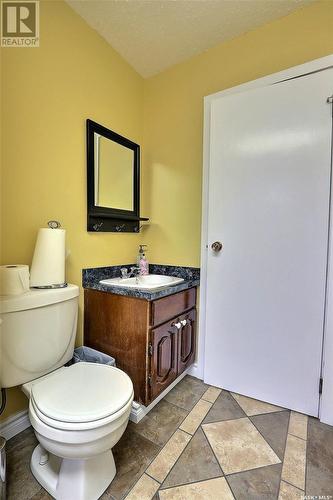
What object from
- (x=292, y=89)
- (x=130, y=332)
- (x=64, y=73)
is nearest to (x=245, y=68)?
(x=292, y=89)

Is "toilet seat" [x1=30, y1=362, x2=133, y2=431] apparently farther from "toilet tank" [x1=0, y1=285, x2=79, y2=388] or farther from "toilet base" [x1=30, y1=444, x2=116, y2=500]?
"toilet base" [x1=30, y1=444, x2=116, y2=500]

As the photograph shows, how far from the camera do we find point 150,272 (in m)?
2.02

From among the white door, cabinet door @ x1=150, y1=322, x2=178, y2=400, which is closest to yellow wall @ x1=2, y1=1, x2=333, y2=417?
the white door

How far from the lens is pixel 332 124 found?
1.29 m

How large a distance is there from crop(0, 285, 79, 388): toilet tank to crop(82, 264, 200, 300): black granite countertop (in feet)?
0.85

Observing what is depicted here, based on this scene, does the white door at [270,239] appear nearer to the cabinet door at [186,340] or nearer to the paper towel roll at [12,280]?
the cabinet door at [186,340]

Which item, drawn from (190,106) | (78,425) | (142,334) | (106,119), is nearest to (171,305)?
(142,334)

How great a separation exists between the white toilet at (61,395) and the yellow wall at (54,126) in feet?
0.94

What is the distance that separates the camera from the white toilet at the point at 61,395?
2.75ft

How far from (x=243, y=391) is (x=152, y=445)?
71 centimetres

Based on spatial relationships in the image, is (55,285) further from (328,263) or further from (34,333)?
(328,263)

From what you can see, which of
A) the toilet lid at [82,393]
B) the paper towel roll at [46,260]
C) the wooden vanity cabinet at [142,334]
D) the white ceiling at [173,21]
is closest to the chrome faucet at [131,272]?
the wooden vanity cabinet at [142,334]

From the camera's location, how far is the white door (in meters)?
1.35

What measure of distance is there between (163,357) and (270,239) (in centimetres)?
98
